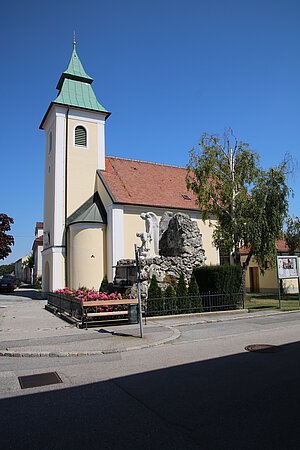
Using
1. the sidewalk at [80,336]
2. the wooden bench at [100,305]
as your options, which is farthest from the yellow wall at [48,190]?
the wooden bench at [100,305]

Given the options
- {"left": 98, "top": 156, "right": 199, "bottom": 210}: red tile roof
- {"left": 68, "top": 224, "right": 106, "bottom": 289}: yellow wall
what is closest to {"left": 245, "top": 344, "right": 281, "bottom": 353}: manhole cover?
{"left": 68, "top": 224, "right": 106, "bottom": 289}: yellow wall

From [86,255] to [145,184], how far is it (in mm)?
8544

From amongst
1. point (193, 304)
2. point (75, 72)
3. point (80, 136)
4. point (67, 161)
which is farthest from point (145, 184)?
point (193, 304)

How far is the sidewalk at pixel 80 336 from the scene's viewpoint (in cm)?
861

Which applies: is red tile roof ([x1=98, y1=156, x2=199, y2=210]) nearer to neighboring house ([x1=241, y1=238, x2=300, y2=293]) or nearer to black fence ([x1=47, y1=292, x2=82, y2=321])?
neighboring house ([x1=241, y1=238, x2=300, y2=293])

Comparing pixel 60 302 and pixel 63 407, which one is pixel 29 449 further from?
pixel 60 302

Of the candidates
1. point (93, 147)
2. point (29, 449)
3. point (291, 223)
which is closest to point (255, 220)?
point (291, 223)

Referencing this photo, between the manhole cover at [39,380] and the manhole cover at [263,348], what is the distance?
4.52 meters

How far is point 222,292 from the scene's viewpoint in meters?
15.9

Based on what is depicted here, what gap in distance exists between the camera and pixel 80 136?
30.2m

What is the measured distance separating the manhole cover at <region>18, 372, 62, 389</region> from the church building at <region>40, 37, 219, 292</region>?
749 inches

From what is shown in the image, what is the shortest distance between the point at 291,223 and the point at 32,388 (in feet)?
80.0

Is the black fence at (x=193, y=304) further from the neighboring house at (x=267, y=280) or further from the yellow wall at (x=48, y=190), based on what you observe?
the yellow wall at (x=48, y=190)

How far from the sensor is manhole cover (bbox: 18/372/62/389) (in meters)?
5.96
